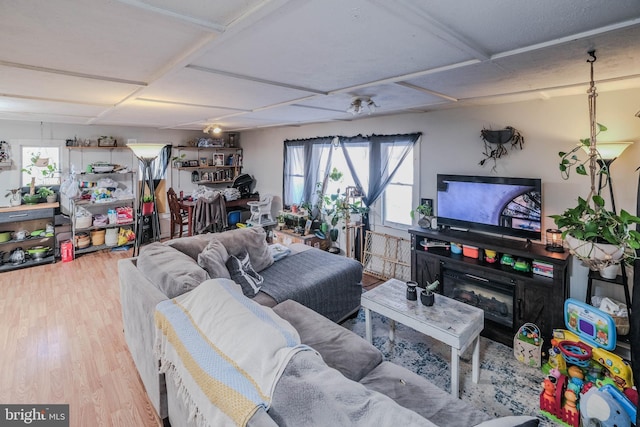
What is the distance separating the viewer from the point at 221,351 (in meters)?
1.38

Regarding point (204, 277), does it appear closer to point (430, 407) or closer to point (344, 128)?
point (430, 407)

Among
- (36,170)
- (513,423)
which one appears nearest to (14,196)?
(36,170)

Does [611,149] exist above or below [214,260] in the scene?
above

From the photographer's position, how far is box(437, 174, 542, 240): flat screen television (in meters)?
3.07

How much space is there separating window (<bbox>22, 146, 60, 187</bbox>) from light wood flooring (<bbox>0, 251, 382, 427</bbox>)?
1.62 m

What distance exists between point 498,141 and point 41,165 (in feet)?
21.9

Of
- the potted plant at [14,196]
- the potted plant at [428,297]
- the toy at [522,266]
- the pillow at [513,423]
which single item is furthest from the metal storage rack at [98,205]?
the pillow at [513,423]

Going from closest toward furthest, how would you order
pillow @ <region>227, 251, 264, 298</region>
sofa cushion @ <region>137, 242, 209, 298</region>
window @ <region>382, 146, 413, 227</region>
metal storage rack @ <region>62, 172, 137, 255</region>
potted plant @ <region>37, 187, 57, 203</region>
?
sofa cushion @ <region>137, 242, 209, 298</region>, pillow @ <region>227, 251, 264, 298</region>, window @ <region>382, 146, 413, 227</region>, potted plant @ <region>37, 187, 57, 203</region>, metal storage rack @ <region>62, 172, 137, 255</region>

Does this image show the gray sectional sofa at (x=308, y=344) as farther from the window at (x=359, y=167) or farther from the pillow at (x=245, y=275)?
the window at (x=359, y=167)

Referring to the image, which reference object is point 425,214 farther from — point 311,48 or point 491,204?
point 311,48

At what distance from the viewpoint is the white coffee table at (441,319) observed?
7.32 feet

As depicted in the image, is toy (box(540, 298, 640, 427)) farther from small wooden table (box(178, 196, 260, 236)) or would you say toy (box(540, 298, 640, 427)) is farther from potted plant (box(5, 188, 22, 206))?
potted plant (box(5, 188, 22, 206))

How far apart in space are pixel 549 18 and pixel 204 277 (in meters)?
2.40

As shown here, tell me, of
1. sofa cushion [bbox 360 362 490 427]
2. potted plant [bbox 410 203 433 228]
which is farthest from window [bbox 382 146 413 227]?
sofa cushion [bbox 360 362 490 427]
